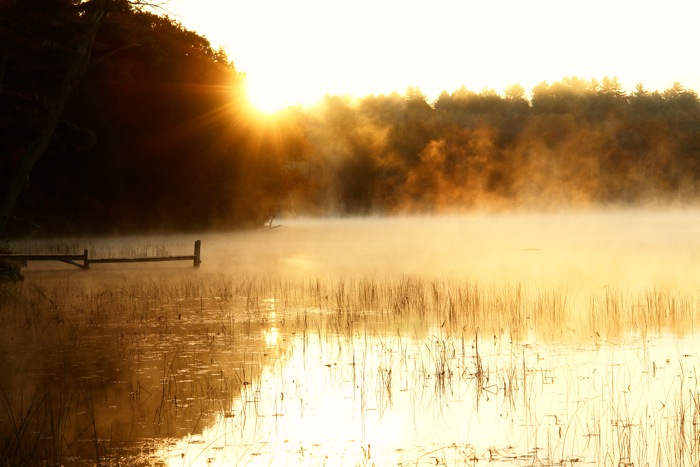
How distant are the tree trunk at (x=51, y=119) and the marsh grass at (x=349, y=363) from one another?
2923 mm

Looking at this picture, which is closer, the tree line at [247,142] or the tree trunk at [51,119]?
the tree trunk at [51,119]

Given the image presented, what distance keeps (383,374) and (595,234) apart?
38059 millimetres

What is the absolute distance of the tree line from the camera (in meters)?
24.2

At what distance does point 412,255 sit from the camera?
1347 inches

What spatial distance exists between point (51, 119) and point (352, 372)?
14845mm

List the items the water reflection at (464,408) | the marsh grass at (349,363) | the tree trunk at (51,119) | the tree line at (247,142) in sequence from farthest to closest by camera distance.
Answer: the tree line at (247,142) → the tree trunk at (51,119) → the marsh grass at (349,363) → the water reflection at (464,408)

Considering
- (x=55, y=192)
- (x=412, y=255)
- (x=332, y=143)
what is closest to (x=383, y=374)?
(x=412, y=255)

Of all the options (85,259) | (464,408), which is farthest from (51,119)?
(464,408)

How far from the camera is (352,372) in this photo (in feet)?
37.3

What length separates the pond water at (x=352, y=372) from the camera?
26.5 feet

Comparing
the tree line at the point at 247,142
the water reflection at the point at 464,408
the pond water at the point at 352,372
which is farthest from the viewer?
the tree line at the point at 247,142

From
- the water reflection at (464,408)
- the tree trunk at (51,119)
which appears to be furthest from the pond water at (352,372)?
the tree trunk at (51,119)

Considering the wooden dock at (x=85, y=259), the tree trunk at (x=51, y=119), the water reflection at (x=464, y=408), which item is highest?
the tree trunk at (x=51, y=119)

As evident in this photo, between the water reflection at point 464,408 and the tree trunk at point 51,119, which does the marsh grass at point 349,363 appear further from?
the tree trunk at point 51,119
